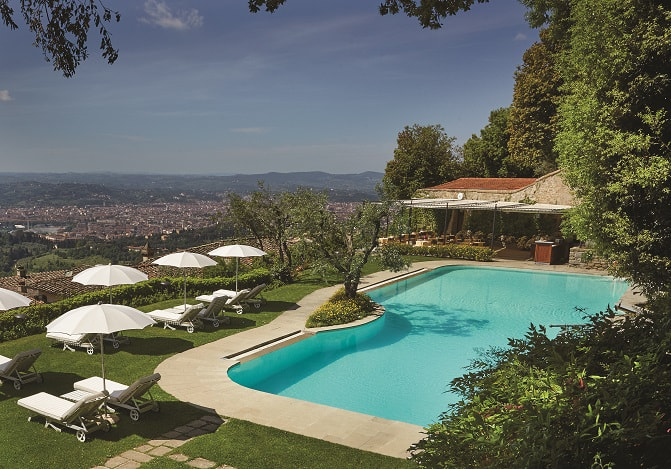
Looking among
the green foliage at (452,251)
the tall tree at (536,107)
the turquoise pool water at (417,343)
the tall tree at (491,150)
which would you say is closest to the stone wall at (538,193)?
the green foliage at (452,251)

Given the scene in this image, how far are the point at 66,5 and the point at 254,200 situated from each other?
17.2 meters

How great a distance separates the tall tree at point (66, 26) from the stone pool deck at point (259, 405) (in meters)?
6.58

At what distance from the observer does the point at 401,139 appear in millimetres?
48969

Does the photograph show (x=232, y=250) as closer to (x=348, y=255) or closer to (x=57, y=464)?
(x=348, y=255)

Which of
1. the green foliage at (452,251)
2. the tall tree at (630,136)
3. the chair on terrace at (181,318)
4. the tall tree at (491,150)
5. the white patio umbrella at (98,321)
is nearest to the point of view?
the white patio umbrella at (98,321)

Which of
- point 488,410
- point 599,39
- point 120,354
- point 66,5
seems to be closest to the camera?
point 488,410

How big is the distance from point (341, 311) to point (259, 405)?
714cm

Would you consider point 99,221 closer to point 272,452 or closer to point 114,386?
point 114,386

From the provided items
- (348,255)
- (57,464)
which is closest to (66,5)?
(57,464)

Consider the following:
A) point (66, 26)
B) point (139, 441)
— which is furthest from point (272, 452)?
point (66, 26)

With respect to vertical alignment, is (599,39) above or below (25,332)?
above

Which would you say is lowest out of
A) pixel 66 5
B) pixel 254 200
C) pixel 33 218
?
pixel 33 218

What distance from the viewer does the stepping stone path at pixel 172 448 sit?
7.52 meters

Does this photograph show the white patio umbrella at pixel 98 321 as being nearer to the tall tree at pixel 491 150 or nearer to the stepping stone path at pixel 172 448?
the stepping stone path at pixel 172 448
